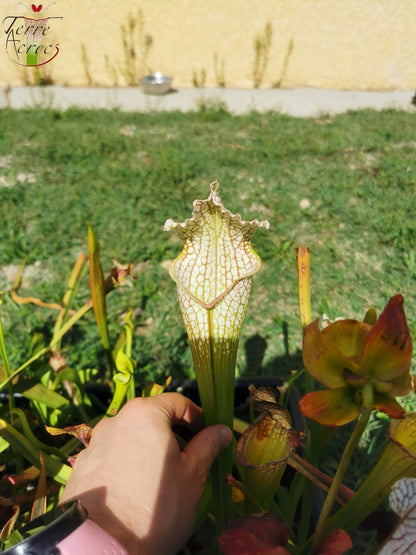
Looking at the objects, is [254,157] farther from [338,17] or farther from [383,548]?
[338,17]

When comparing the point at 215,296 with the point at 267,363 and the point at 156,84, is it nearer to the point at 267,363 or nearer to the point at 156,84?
the point at 267,363

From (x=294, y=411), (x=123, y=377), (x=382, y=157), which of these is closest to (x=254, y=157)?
(x=382, y=157)

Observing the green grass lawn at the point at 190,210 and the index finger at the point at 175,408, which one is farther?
the green grass lawn at the point at 190,210

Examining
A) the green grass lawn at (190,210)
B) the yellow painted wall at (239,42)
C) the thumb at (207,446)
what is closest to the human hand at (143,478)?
the thumb at (207,446)

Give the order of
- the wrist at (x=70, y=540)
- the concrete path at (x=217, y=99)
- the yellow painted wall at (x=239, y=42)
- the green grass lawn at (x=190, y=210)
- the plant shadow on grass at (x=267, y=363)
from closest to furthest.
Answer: the wrist at (x=70, y=540) < the plant shadow on grass at (x=267, y=363) < the green grass lawn at (x=190, y=210) < the concrete path at (x=217, y=99) < the yellow painted wall at (x=239, y=42)

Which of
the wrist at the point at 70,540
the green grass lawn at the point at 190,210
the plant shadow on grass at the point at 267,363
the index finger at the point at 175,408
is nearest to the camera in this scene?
the wrist at the point at 70,540

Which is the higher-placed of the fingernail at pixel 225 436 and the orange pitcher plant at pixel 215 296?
the orange pitcher plant at pixel 215 296

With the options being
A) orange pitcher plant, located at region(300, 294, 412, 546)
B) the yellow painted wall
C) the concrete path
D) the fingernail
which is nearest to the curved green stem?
orange pitcher plant, located at region(300, 294, 412, 546)

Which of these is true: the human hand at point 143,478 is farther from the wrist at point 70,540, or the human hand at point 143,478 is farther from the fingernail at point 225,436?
the wrist at point 70,540
